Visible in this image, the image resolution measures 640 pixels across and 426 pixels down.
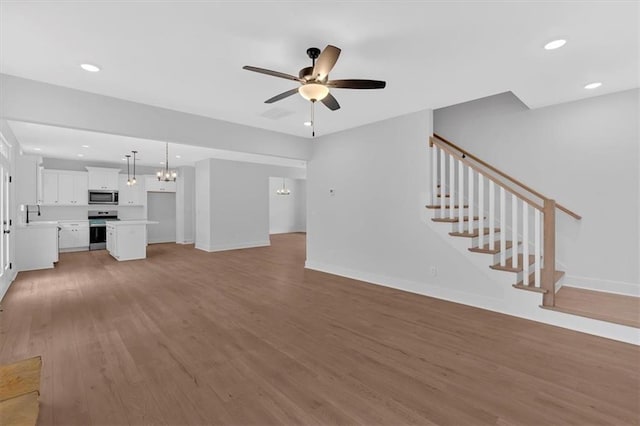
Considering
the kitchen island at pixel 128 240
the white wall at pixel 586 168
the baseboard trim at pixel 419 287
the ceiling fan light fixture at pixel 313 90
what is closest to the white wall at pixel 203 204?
the kitchen island at pixel 128 240

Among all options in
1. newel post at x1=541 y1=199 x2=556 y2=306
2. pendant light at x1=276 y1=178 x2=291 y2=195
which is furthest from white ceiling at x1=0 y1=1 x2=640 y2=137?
pendant light at x1=276 y1=178 x2=291 y2=195

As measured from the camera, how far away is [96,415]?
1.89 meters

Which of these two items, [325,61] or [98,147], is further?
[98,147]

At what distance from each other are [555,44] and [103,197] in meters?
11.0

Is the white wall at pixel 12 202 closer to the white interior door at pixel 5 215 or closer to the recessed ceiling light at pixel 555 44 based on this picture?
the white interior door at pixel 5 215

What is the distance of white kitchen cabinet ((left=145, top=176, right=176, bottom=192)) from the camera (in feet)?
33.1

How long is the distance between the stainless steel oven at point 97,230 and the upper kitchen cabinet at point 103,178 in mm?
877

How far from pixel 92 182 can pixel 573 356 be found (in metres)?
11.3

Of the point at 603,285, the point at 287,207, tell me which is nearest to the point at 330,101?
the point at 603,285

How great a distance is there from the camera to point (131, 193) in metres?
9.81

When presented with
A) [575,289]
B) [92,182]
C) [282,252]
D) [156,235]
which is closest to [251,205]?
[282,252]

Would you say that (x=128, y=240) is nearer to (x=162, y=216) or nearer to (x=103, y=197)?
(x=103, y=197)

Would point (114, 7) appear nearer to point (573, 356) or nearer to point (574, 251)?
point (573, 356)

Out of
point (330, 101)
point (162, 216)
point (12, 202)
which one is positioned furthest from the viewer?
point (162, 216)
